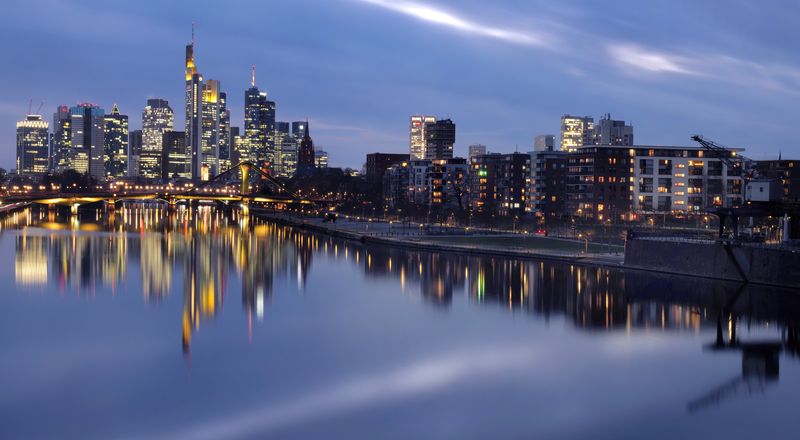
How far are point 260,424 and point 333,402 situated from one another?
2211mm

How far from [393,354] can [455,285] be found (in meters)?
14.3

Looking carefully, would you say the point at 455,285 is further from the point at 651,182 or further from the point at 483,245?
the point at 651,182

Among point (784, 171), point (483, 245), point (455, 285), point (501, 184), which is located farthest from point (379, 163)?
point (455, 285)

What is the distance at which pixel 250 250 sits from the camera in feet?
192

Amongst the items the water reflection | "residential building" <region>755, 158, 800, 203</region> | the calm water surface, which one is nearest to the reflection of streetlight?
the water reflection

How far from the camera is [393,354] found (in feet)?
84.2

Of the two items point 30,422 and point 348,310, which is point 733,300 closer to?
point 348,310

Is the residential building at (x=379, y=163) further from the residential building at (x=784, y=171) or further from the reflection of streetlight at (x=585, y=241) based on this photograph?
the reflection of streetlight at (x=585, y=241)

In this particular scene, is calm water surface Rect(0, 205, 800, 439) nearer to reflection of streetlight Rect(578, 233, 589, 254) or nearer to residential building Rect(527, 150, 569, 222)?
reflection of streetlight Rect(578, 233, 589, 254)

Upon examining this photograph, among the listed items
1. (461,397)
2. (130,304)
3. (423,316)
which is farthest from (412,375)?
(130,304)

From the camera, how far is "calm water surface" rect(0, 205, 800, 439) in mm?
19109

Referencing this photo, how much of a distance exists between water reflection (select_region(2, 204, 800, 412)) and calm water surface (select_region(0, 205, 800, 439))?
15 centimetres

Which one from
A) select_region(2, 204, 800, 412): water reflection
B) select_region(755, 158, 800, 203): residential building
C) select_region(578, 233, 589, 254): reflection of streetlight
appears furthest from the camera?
select_region(755, 158, 800, 203): residential building

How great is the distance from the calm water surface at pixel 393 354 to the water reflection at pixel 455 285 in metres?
0.15
